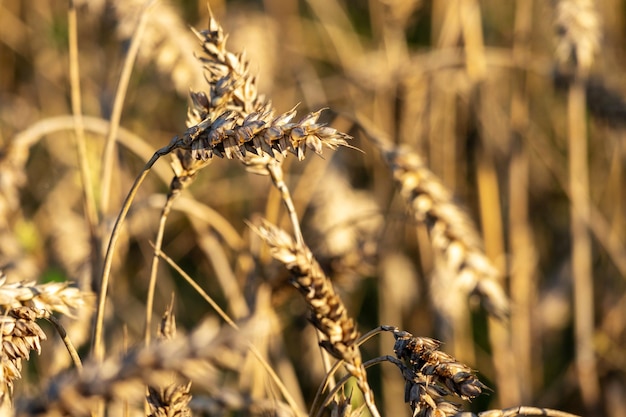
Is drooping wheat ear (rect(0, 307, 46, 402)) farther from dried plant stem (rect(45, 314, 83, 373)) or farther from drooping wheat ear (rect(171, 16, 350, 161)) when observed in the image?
drooping wheat ear (rect(171, 16, 350, 161))

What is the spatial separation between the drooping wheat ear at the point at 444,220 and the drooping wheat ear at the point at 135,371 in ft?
3.87

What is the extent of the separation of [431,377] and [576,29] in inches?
70.2

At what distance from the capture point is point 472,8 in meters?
2.84

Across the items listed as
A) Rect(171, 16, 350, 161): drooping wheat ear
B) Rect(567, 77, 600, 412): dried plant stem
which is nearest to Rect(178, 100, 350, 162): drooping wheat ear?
Rect(171, 16, 350, 161): drooping wheat ear

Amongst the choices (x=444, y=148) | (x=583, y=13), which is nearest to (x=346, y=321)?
(x=583, y=13)

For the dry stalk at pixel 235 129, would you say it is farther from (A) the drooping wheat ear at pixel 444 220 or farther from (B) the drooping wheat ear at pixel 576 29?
(B) the drooping wheat ear at pixel 576 29

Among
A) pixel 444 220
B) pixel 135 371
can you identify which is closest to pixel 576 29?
pixel 444 220

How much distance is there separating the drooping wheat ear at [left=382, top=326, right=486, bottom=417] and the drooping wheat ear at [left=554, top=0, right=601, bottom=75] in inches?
67.9

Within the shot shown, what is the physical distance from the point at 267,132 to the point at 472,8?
2025 millimetres

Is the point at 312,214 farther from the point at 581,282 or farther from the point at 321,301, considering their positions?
the point at 321,301

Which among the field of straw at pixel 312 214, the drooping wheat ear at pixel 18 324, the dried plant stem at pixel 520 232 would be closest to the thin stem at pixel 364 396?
the field of straw at pixel 312 214

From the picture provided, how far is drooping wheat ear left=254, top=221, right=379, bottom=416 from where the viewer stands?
1224 millimetres

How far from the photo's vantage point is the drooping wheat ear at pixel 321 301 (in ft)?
4.01

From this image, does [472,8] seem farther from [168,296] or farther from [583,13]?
[168,296]
